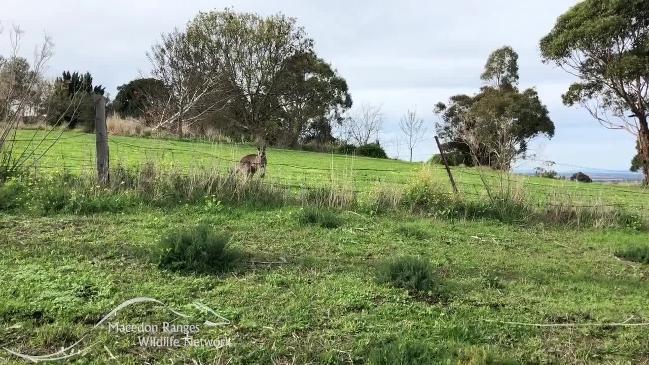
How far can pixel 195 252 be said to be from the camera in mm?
4523

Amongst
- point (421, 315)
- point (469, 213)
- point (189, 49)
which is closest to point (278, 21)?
point (189, 49)

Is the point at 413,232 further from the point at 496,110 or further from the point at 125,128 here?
the point at 496,110

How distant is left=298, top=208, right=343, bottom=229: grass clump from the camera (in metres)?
6.71

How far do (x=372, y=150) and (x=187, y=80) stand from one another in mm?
10399

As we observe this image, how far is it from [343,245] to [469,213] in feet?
10.0

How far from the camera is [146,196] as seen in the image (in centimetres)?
732

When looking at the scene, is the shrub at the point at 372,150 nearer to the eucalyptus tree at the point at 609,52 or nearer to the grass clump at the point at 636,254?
the eucalyptus tree at the point at 609,52

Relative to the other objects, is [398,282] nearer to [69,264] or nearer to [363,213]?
[69,264]

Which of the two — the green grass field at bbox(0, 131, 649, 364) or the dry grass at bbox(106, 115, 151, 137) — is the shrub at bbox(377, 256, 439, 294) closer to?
the green grass field at bbox(0, 131, 649, 364)

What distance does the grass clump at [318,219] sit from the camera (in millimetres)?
6707

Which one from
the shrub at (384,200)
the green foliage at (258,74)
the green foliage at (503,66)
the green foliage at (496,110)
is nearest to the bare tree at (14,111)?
the shrub at (384,200)

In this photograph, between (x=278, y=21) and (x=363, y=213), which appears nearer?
(x=363, y=213)

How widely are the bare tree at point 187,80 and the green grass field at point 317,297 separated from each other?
21113 millimetres

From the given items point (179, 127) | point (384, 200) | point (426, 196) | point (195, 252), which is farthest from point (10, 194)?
point (179, 127)
